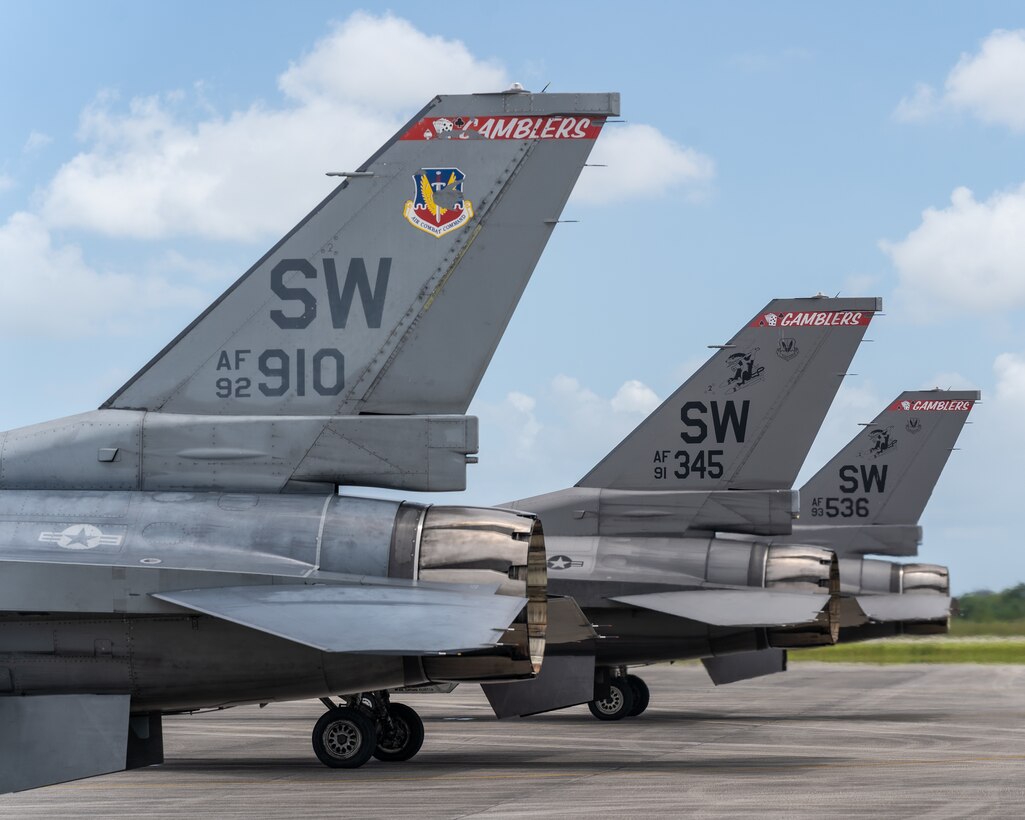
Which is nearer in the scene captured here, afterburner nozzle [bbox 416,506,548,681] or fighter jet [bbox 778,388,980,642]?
afterburner nozzle [bbox 416,506,548,681]

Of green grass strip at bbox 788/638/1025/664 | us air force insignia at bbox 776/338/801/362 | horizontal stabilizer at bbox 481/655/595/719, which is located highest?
us air force insignia at bbox 776/338/801/362

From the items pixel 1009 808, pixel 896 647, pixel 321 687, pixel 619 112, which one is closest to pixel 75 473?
pixel 321 687

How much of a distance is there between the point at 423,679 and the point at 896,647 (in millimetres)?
37453

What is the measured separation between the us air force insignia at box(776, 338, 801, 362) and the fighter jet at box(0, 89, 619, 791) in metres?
9.63

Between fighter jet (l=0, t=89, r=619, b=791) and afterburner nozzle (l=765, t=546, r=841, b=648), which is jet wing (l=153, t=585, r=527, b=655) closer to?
fighter jet (l=0, t=89, r=619, b=791)

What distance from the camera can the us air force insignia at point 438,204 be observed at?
11656mm

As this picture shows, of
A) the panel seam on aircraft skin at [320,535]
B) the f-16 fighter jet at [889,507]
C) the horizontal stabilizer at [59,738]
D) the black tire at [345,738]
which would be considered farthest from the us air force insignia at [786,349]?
the horizontal stabilizer at [59,738]

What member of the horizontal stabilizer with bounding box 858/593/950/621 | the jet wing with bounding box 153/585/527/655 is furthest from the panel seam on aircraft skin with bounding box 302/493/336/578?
the horizontal stabilizer with bounding box 858/593/950/621

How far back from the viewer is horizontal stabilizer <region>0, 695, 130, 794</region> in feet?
33.6

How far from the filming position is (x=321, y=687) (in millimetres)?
11125

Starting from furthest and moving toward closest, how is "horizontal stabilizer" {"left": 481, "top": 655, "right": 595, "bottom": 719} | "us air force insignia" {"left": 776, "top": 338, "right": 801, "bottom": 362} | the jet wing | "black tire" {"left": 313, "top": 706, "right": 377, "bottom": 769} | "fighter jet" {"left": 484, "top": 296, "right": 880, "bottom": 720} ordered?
"us air force insignia" {"left": 776, "top": 338, "right": 801, "bottom": 362}, "fighter jet" {"left": 484, "top": 296, "right": 880, "bottom": 720}, "horizontal stabilizer" {"left": 481, "top": 655, "right": 595, "bottom": 719}, "black tire" {"left": 313, "top": 706, "right": 377, "bottom": 769}, the jet wing

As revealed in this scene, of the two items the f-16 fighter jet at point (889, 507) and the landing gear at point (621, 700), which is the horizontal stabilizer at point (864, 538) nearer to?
the f-16 fighter jet at point (889, 507)

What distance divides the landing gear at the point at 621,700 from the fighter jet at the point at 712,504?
1606mm

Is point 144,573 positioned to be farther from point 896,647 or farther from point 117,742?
point 896,647
